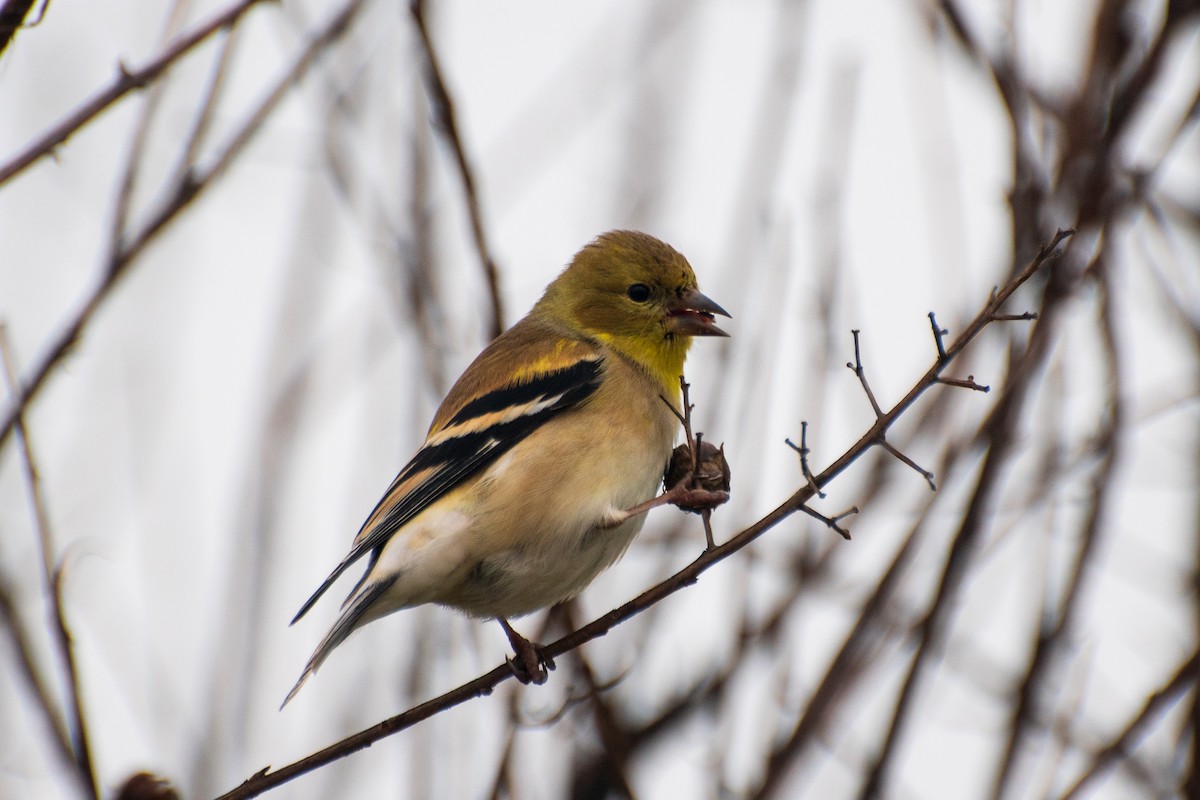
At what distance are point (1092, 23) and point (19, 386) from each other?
3538 millimetres

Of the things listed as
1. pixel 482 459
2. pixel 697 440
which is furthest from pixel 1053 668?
pixel 482 459

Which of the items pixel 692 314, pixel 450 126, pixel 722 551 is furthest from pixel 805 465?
pixel 692 314

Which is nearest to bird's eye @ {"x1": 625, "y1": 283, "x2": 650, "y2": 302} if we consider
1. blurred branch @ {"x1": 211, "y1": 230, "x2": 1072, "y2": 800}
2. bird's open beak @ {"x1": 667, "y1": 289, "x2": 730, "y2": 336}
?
bird's open beak @ {"x1": 667, "y1": 289, "x2": 730, "y2": 336}

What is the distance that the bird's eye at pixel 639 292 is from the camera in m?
5.49

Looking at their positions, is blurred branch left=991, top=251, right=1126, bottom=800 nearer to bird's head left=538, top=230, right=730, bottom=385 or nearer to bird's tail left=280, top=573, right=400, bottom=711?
bird's head left=538, top=230, right=730, bottom=385

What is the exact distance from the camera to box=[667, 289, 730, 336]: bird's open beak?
5262 mm

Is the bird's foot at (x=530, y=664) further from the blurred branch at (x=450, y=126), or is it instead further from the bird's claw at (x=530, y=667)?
the blurred branch at (x=450, y=126)

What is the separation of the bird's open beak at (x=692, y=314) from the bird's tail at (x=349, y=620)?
1757mm

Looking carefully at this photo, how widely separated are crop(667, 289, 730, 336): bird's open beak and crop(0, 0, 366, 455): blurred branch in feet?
6.44

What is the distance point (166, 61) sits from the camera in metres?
3.13

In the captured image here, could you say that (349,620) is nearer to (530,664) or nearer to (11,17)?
(530,664)

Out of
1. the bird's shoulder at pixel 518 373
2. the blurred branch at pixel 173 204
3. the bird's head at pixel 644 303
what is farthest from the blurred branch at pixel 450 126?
the bird's head at pixel 644 303

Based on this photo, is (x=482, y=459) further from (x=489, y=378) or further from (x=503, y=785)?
(x=503, y=785)

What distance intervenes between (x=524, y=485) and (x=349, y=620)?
2.65 ft
